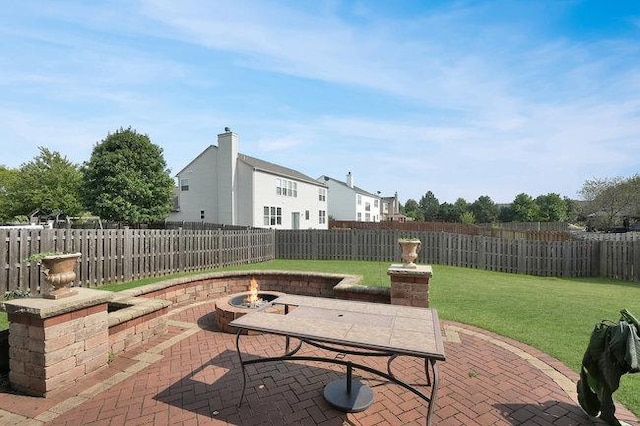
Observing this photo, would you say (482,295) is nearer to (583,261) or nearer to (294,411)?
(294,411)

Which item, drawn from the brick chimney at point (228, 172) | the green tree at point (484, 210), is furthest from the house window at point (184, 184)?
the green tree at point (484, 210)

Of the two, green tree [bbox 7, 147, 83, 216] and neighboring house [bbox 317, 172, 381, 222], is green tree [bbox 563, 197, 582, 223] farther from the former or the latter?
green tree [bbox 7, 147, 83, 216]

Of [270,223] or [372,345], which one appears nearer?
[372,345]

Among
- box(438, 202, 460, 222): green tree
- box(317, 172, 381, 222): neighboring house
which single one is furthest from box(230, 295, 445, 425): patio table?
box(438, 202, 460, 222): green tree

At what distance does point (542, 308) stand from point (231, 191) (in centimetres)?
2074

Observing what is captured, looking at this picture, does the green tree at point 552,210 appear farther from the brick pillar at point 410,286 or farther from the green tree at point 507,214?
the brick pillar at point 410,286

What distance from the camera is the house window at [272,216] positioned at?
81.7 ft

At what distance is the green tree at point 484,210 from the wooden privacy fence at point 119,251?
69723mm

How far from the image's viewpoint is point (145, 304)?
5.15 meters

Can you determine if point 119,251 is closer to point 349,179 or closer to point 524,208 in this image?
point 349,179

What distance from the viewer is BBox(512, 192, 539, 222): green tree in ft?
182

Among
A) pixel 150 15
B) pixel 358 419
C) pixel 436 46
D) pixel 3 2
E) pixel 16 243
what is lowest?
pixel 358 419

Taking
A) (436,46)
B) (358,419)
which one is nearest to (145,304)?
(358,419)

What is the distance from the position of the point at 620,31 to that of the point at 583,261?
8322 millimetres
